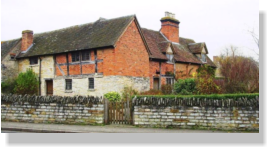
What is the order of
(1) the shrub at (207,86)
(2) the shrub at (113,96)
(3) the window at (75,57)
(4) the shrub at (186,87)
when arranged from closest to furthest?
(1) the shrub at (207,86) → (4) the shrub at (186,87) → (2) the shrub at (113,96) → (3) the window at (75,57)

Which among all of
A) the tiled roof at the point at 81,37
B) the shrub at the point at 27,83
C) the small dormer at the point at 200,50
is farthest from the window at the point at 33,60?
the small dormer at the point at 200,50

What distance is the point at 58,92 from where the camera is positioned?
27328 millimetres

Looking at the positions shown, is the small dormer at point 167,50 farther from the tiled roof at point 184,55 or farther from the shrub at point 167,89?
the shrub at point 167,89

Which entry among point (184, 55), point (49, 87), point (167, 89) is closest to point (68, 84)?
point (49, 87)

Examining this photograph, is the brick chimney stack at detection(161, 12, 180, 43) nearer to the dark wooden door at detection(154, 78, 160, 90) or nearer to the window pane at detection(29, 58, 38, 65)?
the dark wooden door at detection(154, 78, 160, 90)

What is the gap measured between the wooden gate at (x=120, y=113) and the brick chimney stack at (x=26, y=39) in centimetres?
1930

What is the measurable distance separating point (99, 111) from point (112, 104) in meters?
0.79

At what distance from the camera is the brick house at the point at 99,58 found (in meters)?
24.5

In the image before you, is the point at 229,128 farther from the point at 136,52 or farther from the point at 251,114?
the point at 136,52

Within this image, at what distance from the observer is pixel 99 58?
24.7 metres

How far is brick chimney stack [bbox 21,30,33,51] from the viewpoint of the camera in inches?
1214

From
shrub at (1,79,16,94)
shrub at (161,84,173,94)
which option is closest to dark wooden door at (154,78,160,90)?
shrub at (161,84,173,94)

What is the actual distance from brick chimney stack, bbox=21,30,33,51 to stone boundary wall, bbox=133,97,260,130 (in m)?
20.4

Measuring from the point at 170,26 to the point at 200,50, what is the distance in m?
4.92
